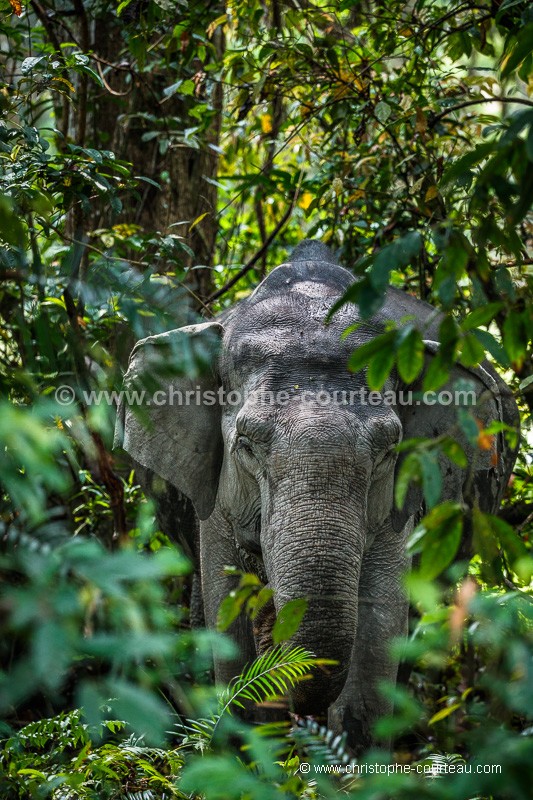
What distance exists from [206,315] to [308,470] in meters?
2.11

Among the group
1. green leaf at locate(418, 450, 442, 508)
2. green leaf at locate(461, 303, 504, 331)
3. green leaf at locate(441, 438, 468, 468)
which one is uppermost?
green leaf at locate(461, 303, 504, 331)

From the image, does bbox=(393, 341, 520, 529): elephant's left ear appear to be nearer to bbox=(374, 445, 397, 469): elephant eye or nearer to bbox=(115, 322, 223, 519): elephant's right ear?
bbox=(374, 445, 397, 469): elephant eye

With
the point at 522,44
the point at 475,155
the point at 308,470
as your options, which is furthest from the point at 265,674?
the point at 522,44

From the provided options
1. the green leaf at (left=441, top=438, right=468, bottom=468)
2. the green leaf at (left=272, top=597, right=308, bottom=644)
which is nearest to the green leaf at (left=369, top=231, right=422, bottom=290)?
the green leaf at (left=441, top=438, right=468, bottom=468)

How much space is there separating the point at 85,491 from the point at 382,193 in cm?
234

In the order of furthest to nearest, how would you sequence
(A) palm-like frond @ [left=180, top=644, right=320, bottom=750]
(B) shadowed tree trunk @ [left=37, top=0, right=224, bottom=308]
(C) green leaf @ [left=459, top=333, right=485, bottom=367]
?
(B) shadowed tree trunk @ [left=37, top=0, right=224, bottom=308] < (A) palm-like frond @ [left=180, top=644, right=320, bottom=750] < (C) green leaf @ [left=459, top=333, right=485, bottom=367]

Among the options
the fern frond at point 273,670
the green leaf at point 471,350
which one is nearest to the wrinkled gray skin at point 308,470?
the fern frond at point 273,670

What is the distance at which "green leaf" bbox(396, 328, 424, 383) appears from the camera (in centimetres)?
196

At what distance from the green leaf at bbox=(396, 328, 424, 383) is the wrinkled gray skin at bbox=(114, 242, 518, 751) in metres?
1.52

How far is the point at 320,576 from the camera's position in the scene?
11.3 ft

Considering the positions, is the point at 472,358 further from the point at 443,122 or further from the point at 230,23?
the point at 230,23

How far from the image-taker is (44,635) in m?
1.28

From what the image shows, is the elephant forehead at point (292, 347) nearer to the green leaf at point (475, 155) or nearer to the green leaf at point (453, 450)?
the green leaf at point (475, 155)

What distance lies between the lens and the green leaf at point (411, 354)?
1963mm
